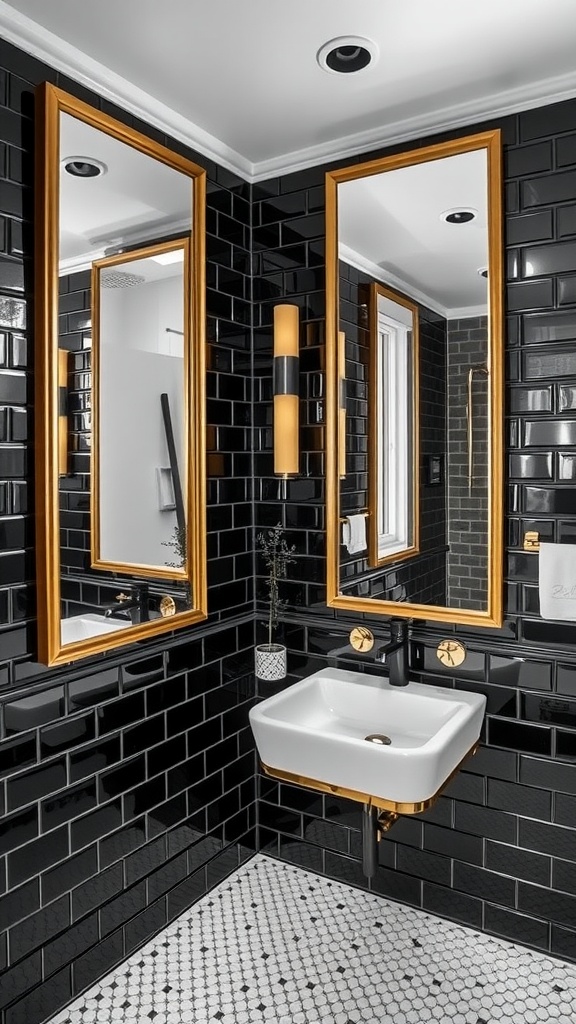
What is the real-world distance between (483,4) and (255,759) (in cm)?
246

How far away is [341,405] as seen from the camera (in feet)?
8.04

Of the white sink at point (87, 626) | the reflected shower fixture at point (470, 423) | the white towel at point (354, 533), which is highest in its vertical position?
the reflected shower fixture at point (470, 423)

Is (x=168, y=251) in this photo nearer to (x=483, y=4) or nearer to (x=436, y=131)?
(x=436, y=131)

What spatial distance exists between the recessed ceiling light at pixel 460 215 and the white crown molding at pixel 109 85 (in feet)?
2.63

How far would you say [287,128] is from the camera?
2.31 meters

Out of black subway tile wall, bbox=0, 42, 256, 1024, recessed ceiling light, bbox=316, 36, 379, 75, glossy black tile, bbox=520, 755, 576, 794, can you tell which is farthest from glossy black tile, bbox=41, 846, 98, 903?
recessed ceiling light, bbox=316, 36, 379, 75

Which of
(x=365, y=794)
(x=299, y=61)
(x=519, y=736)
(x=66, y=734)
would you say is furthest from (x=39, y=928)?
(x=299, y=61)

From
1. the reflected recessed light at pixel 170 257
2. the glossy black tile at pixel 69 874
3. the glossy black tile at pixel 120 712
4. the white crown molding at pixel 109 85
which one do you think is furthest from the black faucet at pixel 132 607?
the white crown molding at pixel 109 85

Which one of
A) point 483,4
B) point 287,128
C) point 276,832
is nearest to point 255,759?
point 276,832

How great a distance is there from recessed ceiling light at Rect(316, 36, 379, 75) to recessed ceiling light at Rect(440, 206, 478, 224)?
0.48 m

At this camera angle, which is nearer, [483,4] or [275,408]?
[483,4]

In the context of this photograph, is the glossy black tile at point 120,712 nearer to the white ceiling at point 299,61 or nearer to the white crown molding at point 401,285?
the white crown molding at point 401,285

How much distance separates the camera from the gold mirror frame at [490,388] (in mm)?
2121

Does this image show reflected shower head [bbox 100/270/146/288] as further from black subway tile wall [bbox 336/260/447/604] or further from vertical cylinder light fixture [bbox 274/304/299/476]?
black subway tile wall [bbox 336/260/447/604]
